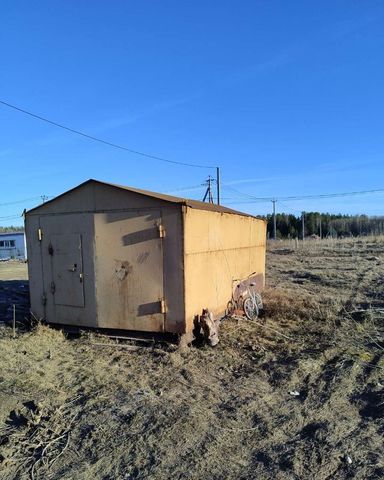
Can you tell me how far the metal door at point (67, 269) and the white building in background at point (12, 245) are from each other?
1728 inches

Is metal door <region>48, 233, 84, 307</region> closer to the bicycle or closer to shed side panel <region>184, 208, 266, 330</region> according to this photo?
shed side panel <region>184, 208, 266, 330</region>

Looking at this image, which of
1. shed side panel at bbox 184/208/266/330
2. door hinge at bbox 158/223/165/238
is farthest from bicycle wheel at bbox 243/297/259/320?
door hinge at bbox 158/223/165/238

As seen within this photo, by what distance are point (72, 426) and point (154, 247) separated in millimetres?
2954

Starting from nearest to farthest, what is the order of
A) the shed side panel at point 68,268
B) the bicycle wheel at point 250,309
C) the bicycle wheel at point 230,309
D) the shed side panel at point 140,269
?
1. the shed side panel at point 140,269
2. the shed side panel at point 68,268
3. the bicycle wheel at point 230,309
4. the bicycle wheel at point 250,309

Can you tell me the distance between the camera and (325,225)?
7862cm

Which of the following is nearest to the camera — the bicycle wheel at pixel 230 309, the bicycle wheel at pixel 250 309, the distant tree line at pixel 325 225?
the bicycle wheel at pixel 230 309

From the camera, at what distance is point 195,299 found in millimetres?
6367

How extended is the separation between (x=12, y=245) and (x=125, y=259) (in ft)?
162

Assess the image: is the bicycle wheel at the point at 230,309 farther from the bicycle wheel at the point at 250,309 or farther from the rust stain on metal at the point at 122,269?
the rust stain on metal at the point at 122,269

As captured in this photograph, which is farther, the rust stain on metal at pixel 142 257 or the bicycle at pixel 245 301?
the bicycle at pixel 245 301

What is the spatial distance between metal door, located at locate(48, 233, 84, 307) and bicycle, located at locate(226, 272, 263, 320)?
2.79 m

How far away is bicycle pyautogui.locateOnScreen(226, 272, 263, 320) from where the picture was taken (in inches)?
316

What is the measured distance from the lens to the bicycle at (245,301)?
8.04 m

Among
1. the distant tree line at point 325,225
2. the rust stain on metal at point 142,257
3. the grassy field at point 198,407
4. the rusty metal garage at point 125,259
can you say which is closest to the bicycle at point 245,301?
the rusty metal garage at point 125,259
